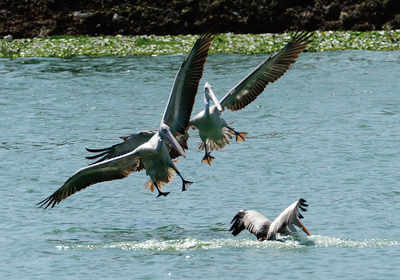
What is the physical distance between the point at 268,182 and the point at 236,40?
15.0m

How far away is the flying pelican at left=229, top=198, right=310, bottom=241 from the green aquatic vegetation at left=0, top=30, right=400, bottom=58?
1614cm

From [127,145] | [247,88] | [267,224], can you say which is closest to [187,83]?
[127,145]

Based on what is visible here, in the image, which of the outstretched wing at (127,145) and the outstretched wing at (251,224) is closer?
the outstretched wing at (251,224)

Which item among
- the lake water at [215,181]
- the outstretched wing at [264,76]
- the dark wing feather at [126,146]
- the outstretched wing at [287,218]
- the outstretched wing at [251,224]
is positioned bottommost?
the lake water at [215,181]

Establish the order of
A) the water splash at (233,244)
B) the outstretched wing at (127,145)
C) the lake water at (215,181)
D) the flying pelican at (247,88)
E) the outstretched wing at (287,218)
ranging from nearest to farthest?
the outstretched wing at (287,218)
the lake water at (215,181)
the water splash at (233,244)
the outstretched wing at (127,145)
the flying pelican at (247,88)

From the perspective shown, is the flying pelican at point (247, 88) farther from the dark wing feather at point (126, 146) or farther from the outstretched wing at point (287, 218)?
the outstretched wing at point (287, 218)

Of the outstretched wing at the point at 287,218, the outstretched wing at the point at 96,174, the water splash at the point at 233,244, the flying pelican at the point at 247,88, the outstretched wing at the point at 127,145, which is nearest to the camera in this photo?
the outstretched wing at the point at 287,218

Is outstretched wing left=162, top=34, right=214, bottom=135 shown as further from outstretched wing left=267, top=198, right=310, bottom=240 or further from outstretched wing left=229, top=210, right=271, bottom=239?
outstretched wing left=267, top=198, right=310, bottom=240

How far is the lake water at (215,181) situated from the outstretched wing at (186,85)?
146 centimetres

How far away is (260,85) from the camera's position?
43.8 feet

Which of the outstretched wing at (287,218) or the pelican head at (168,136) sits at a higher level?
the pelican head at (168,136)

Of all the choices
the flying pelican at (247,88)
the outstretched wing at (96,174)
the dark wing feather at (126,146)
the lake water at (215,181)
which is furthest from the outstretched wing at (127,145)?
the lake water at (215,181)

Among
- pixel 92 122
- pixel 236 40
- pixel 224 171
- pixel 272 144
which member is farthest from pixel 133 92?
pixel 224 171

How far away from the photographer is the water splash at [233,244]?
10602mm
